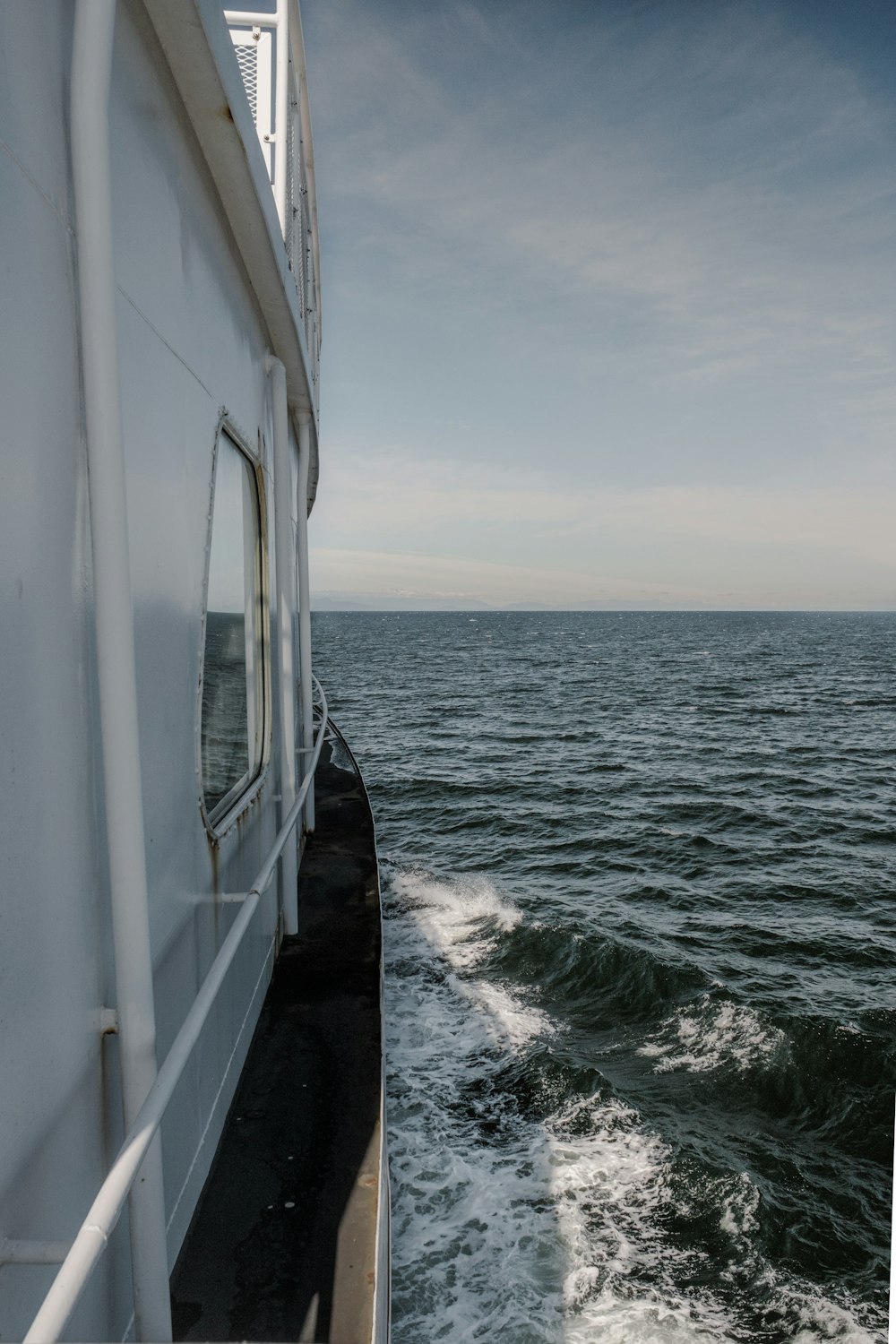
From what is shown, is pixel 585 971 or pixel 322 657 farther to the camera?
pixel 322 657

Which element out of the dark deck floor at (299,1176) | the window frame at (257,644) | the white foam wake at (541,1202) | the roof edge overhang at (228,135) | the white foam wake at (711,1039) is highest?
the roof edge overhang at (228,135)

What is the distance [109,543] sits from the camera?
180 centimetres

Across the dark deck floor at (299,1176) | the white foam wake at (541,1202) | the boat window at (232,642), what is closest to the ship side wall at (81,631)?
the dark deck floor at (299,1176)

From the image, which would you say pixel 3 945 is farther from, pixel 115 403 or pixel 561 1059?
pixel 561 1059

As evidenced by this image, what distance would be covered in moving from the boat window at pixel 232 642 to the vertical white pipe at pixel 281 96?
4.92 feet

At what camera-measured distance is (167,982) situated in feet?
8.97

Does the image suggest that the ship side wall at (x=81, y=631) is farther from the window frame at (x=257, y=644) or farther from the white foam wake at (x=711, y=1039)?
the white foam wake at (x=711, y=1039)

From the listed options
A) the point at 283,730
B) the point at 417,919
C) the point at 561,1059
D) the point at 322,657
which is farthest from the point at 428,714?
the point at 322,657

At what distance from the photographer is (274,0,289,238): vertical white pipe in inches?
174

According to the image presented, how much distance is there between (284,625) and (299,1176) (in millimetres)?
3045

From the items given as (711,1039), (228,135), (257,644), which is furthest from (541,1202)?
(228,135)

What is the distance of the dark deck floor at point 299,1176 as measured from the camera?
269 cm

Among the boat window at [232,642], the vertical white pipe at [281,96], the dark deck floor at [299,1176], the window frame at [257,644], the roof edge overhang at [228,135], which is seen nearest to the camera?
the roof edge overhang at [228,135]

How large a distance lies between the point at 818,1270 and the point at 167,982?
16.5 feet
